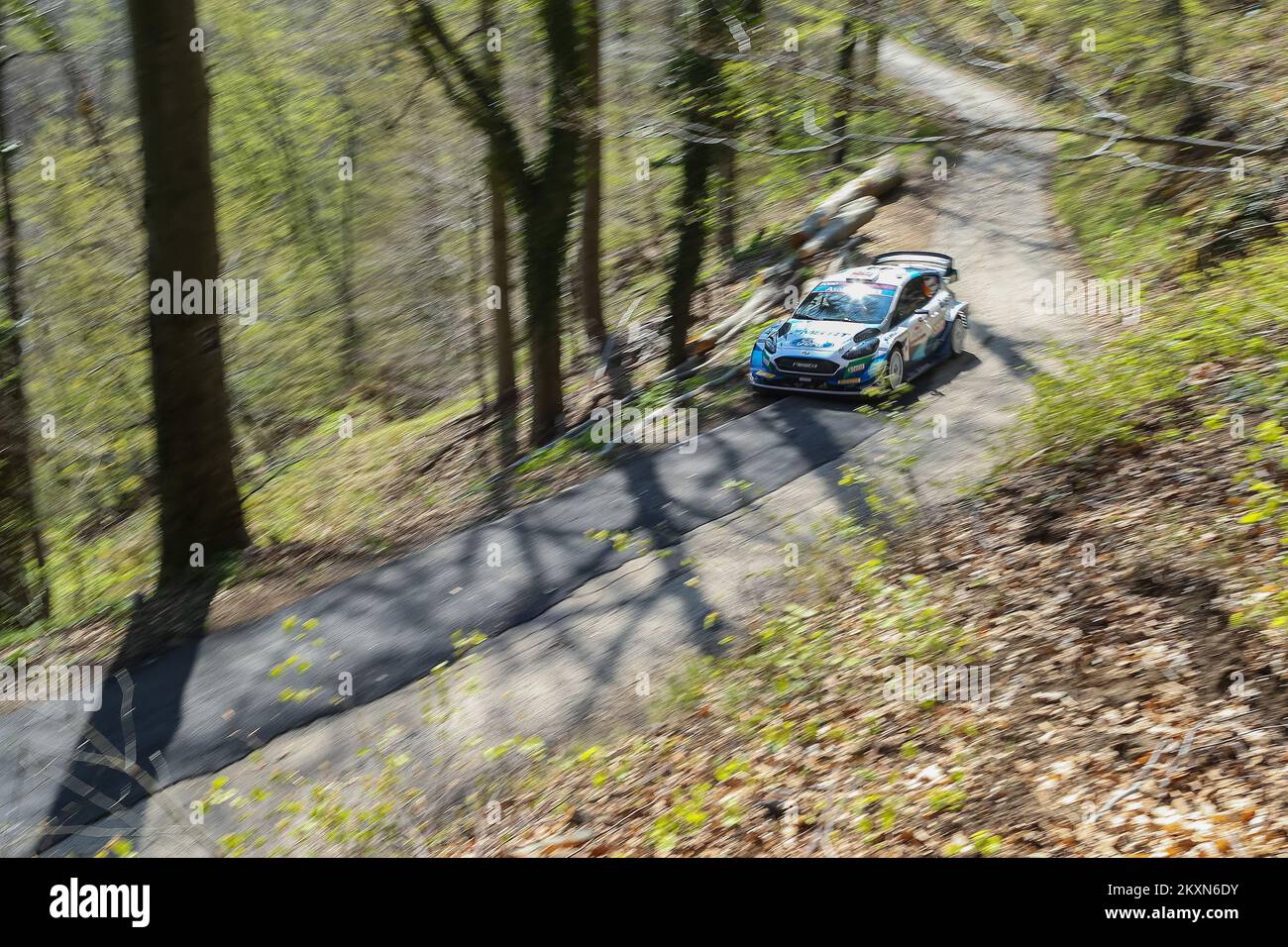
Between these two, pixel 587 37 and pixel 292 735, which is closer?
pixel 292 735

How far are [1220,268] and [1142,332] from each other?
1.73 meters

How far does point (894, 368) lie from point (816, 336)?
4.21 ft

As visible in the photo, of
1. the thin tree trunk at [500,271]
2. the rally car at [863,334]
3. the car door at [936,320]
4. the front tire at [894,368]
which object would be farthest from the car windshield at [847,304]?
the thin tree trunk at [500,271]

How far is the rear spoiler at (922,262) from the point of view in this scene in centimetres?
1723

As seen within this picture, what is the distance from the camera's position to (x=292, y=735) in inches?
355

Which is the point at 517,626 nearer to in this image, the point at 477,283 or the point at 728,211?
the point at 728,211

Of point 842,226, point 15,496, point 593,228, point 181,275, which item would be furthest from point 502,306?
point 15,496

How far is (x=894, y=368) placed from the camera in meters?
15.2

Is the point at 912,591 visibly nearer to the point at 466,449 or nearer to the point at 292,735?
the point at 292,735

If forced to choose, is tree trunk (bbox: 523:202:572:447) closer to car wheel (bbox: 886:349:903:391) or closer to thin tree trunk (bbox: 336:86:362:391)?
car wheel (bbox: 886:349:903:391)

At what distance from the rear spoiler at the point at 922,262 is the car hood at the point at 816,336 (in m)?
2.16

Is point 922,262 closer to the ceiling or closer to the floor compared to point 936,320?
closer to the ceiling

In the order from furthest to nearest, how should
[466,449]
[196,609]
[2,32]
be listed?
1. [466,449]
2. [2,32]
3. [196,609]
